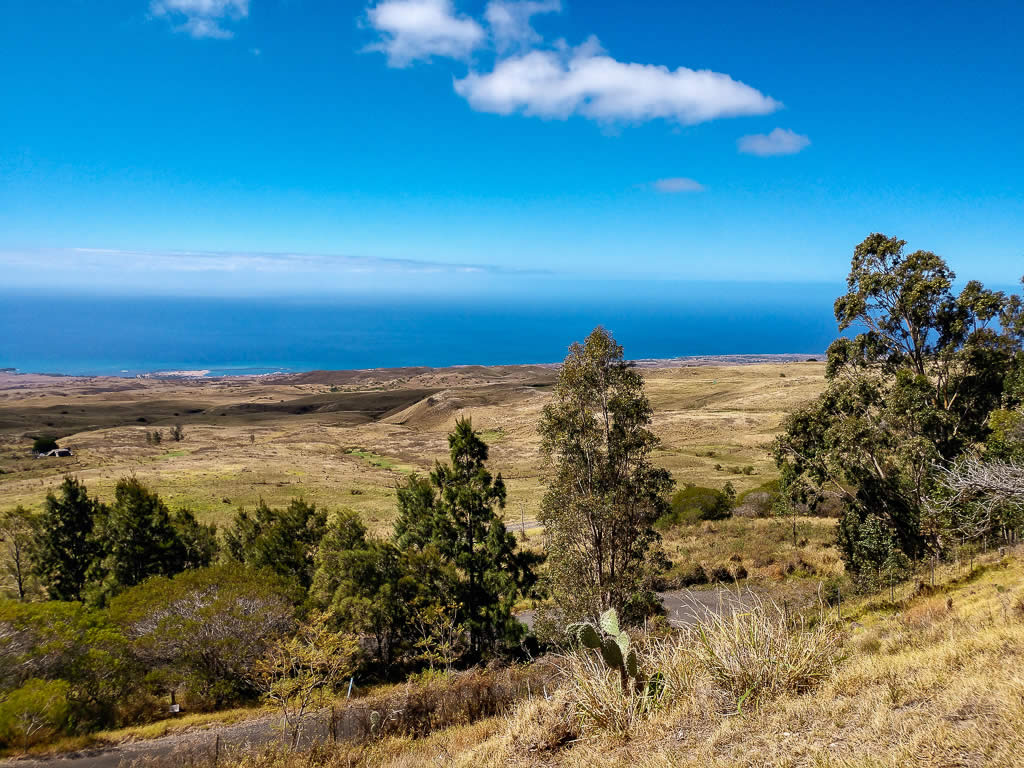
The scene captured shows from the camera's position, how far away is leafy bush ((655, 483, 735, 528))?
39.2 metres

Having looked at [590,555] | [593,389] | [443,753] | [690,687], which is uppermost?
[593,389]

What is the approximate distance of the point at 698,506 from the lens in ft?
131

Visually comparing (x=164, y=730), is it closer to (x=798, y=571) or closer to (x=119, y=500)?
(x=119, y=500)

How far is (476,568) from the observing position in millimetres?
22094

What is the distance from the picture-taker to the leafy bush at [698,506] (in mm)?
39219

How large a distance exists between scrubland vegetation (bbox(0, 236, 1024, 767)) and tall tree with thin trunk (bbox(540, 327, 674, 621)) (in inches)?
3.3

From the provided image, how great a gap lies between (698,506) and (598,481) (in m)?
27.6

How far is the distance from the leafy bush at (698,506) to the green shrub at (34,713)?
107 ft

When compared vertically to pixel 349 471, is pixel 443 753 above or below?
above

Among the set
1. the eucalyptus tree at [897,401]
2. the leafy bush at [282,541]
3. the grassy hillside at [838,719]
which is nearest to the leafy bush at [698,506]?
the eucalyptus tree at [897,401]

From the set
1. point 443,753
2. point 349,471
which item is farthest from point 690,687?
point 349,471

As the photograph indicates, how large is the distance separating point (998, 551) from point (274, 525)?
31.7 m

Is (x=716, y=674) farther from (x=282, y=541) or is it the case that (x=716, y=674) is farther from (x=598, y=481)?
(x=282, y=541)

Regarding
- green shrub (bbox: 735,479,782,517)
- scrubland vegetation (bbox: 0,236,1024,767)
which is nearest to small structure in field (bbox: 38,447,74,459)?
scrubland vegetation (bbox: 0,236,1024,767)
